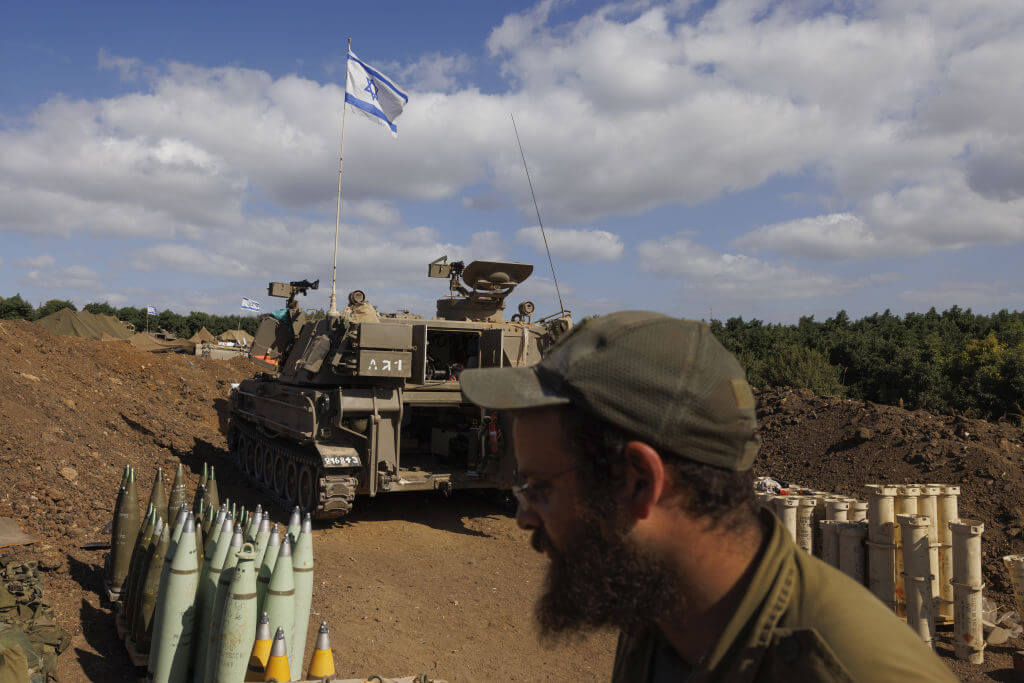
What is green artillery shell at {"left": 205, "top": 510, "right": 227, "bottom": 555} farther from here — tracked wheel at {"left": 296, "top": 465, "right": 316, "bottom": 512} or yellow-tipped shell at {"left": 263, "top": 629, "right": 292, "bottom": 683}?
tracked wheel at {"left": 296, "top": 465, "right": 316, "bottom": 512}

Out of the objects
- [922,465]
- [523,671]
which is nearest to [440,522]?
[523,671]

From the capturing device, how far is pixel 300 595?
4586mm

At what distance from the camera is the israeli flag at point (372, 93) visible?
1361cm

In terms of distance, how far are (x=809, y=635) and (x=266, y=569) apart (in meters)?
4.08

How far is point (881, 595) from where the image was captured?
233 inches

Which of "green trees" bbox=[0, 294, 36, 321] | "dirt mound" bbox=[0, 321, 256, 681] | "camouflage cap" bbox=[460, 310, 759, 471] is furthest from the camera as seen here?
"green trees" bbox=[0, 294, 36, 321]

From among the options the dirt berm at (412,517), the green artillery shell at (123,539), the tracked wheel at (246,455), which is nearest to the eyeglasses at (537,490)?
the dirt berm at (412,517)

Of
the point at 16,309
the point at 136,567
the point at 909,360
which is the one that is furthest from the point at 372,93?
the point at 16,309

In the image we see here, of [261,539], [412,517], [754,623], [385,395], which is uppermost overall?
[754,623]

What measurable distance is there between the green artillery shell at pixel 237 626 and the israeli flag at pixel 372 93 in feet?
36.1

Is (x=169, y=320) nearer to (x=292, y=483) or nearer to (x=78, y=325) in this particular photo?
(x=78, y=325)

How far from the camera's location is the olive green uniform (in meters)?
1.05

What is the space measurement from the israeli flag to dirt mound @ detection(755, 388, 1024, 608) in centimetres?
958

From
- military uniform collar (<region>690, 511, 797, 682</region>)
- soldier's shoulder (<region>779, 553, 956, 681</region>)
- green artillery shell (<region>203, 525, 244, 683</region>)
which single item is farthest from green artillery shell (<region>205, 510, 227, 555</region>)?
soldier's shoulder (<region>779, 553, 956, 681</region>)
